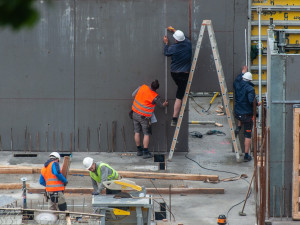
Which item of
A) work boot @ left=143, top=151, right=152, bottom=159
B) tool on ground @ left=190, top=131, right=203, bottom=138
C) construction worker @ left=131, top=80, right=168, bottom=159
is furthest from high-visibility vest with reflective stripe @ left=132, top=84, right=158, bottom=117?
tool on ground @ left=190, top=131, right=203, bottom=138

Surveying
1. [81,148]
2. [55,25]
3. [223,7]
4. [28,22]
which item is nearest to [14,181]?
[81,148]

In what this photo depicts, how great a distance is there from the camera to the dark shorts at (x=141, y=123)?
48.3 ft

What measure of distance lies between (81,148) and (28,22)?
13.0 meters

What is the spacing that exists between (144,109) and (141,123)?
0.36m

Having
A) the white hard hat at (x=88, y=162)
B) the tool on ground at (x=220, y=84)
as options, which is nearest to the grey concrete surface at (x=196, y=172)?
the tool on ground at (x=220, y=84)

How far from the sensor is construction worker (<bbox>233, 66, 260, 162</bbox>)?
562 inches

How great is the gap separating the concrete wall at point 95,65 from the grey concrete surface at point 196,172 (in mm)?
659

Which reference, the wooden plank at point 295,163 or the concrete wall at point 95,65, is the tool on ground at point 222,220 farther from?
the concrete wall at point 95,65

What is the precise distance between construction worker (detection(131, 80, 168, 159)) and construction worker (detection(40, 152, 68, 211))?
4.25 metres

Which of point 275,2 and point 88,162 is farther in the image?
point 275,2

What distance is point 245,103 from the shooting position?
14.4 meters

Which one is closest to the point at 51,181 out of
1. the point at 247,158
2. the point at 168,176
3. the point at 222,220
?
the point at 222,220

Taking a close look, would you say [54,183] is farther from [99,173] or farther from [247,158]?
[247,158]

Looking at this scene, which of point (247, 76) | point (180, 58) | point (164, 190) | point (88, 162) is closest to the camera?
point (88, 162)
